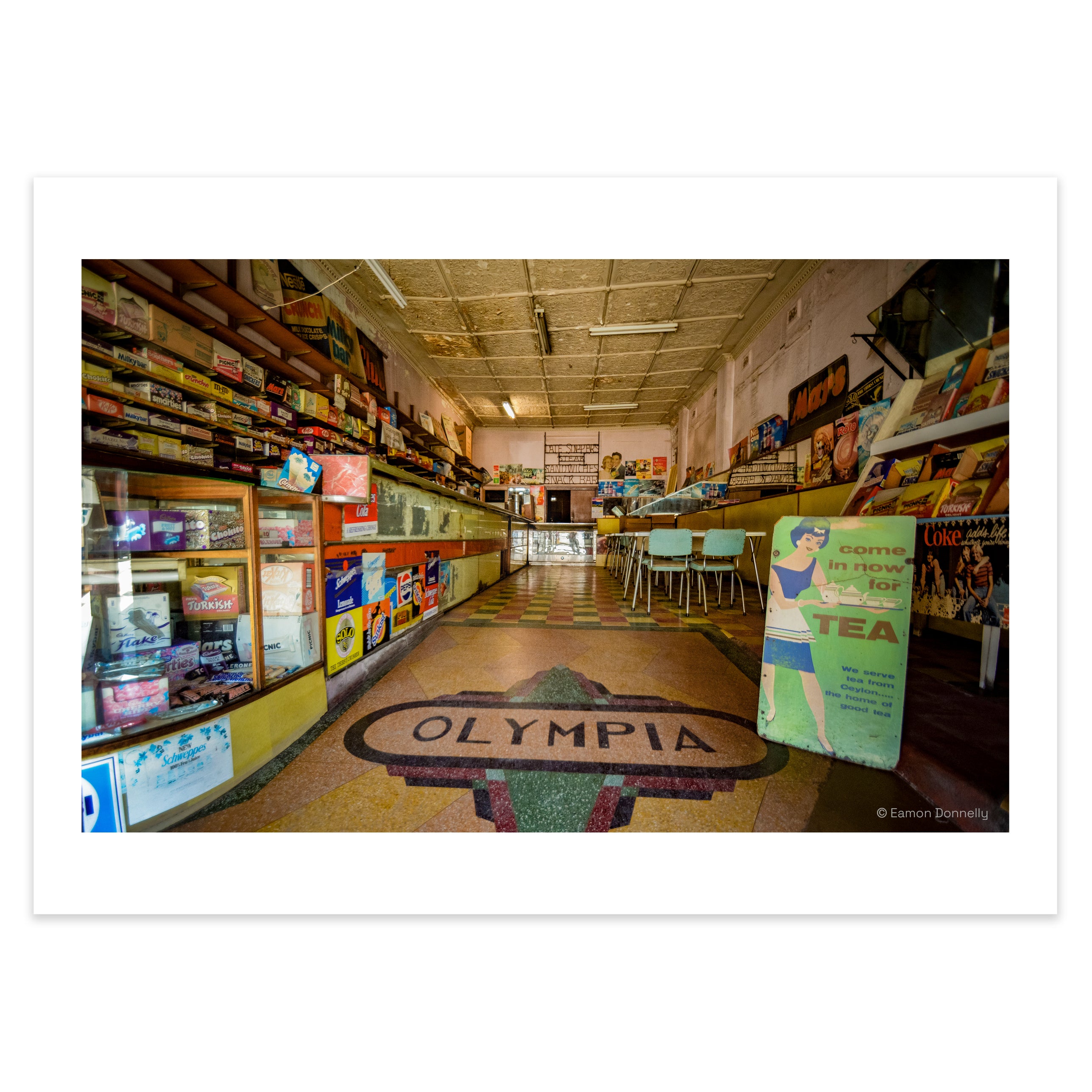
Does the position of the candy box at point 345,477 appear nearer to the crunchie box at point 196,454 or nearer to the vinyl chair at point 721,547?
the crunchie box at point 196,454

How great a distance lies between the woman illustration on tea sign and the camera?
1.40m

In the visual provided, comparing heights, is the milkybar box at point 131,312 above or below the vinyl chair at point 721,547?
above

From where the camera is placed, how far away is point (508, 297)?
531cm

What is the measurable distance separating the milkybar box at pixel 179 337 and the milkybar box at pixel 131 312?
28 mm

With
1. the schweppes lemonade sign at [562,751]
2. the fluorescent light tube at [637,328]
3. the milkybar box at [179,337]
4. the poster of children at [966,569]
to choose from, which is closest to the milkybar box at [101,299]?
the milkybar box at [179,337]

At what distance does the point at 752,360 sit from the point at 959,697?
6.09 m

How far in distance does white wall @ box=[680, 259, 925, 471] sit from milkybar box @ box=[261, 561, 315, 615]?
3726mm

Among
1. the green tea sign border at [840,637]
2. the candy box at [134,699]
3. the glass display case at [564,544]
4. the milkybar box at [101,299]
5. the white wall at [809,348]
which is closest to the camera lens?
the candy box at [134,699]

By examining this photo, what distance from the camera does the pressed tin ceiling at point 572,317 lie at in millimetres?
4711

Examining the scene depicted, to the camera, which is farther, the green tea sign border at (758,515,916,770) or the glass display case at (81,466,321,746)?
the green tea sign border at (758,515,916,770)

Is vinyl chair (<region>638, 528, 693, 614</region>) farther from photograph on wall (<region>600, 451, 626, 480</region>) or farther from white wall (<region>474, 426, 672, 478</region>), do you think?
white wall (<region>474, 426, 672, 478</region>)

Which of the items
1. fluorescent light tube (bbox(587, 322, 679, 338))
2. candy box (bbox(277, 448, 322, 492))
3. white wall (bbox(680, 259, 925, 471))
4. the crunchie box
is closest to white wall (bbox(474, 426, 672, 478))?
white wall (bbox(680, 259, 925, 471))

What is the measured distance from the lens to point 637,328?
5930 mm
